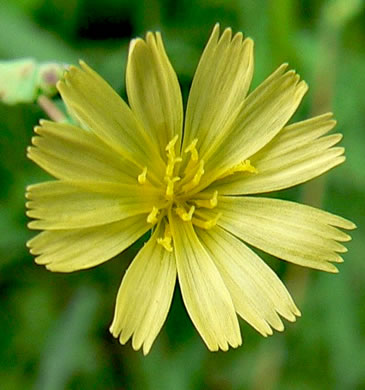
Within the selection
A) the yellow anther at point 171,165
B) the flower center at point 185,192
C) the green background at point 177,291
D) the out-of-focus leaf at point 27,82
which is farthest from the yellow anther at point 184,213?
the green background at point 177,291

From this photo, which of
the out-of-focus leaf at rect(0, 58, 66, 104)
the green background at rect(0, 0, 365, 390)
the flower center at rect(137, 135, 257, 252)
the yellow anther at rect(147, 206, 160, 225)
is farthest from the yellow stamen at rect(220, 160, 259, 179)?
the green background at rect(0, 0, 365, 390)

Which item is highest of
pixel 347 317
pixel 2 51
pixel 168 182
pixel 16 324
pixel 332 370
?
pixel 168 182

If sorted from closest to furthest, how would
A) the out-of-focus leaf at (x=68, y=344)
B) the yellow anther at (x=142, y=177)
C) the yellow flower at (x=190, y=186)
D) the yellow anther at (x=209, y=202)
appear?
the yellow flower at (x=190, y=186), the yellow anther at (x=142, y=177), the yellow anther at (x=209, y=202), the out-of-focus leaf at (x=68, y=344)

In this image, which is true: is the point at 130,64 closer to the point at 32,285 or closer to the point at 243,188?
the point at 243,188

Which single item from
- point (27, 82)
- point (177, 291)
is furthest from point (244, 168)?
point (177, 291)

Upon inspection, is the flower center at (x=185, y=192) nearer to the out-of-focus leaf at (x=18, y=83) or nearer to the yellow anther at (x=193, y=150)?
the yellow anther at (x=193, y=150)

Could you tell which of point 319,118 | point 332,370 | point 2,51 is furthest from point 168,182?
point 332,370

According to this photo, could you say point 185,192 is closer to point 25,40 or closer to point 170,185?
point 170,185
